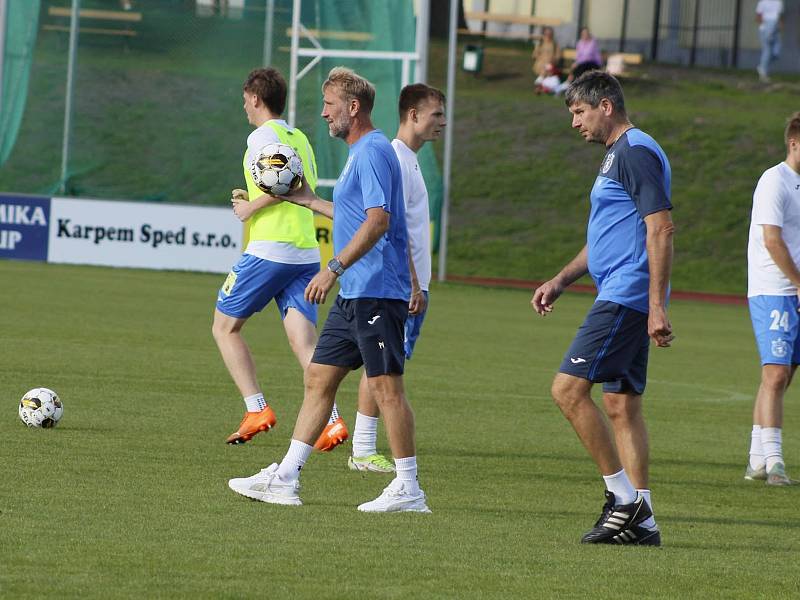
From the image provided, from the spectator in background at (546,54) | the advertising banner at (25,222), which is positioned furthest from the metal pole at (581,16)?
the advertising banner at (25,222)

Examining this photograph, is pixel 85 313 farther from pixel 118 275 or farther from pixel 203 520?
pixel 203 520

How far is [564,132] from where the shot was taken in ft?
119

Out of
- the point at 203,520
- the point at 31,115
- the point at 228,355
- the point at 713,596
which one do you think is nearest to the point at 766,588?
the point at 713,596

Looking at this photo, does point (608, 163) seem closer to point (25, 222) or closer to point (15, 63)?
point (25, 222)

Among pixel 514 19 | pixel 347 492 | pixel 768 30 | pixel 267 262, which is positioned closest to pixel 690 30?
pixel 768 30

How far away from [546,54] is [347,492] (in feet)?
108

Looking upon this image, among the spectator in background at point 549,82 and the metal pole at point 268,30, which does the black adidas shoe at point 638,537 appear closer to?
the metal pole at point 268,30

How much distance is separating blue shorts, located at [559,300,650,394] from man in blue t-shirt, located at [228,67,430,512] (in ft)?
2.84

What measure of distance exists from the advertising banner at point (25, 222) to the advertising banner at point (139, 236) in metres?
0.12

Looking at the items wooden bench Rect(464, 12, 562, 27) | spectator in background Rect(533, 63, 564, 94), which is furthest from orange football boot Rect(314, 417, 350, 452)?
wooden bench Rect(464, 12, 562, 27)

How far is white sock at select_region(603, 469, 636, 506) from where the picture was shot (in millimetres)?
6750

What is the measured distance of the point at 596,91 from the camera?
682 centimetres

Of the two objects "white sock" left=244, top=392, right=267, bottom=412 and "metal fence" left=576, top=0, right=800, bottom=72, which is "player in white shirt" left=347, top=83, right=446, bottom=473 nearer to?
"white sock" left=244, top=392, right=267, bottom=412

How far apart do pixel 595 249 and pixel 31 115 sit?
21.3m
